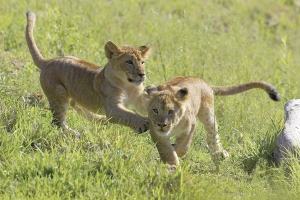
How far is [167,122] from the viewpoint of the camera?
748 centimetres

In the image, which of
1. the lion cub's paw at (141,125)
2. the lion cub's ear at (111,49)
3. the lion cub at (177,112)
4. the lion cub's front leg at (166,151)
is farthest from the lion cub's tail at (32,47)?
the lion cub's front leg at (166,151)

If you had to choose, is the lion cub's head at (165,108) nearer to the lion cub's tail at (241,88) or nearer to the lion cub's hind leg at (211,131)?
the lion cub's hind leg at (211,131)

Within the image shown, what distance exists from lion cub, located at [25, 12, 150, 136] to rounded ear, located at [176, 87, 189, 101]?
372 millimetres

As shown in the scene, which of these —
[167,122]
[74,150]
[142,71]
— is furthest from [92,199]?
[142,71]

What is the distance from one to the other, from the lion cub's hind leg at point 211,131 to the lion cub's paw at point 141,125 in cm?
102

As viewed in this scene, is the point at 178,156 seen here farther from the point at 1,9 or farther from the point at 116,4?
the point at 116,4

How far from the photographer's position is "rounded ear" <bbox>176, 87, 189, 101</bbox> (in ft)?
25.1

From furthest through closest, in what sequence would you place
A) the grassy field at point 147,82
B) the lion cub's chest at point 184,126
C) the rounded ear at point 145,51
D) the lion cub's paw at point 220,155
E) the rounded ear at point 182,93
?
the lion cub's paw at point 220,155 < the rounded ear at point 145,51 < the lion cub's chest at point 184,126 < the rounded ear at point 182,93 < the grassy field at point 147,82

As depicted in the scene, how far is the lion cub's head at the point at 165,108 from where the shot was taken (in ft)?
24.6

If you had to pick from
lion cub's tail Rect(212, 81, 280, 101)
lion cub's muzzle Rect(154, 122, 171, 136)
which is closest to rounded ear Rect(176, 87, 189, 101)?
lion cub's muzzle Rect(154, 122, 171, 136)

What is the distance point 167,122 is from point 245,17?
1063 centimetres

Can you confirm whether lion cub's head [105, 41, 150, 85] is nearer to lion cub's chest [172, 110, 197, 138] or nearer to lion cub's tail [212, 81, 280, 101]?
lion cub's chest [172, 110, 197, 138]

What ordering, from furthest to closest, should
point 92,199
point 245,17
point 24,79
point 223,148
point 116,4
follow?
1. point 245,17
2. point 116,4
3. point 24,79
4. point 223,148
5. point 92,199

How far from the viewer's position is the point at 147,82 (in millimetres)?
10703
